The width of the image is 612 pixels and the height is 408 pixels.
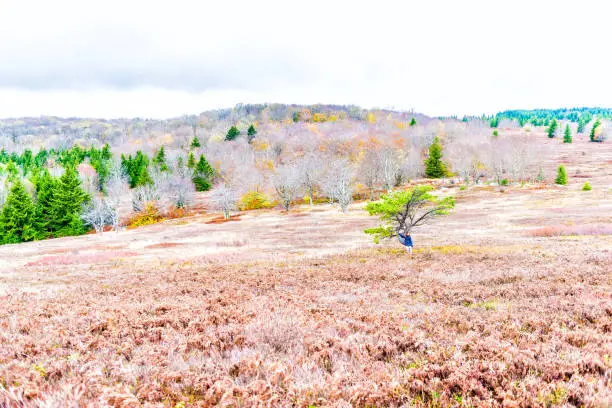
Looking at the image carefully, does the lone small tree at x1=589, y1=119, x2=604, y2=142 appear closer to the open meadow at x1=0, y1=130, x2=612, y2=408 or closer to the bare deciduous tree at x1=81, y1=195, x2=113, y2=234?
the open meadow at x1=0, y1=130, x2=612, y2=408

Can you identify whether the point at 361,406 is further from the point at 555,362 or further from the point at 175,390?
the point at 555,362

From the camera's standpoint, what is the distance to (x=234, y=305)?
9352 millimetres

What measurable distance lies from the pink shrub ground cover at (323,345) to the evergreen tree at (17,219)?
62234mm

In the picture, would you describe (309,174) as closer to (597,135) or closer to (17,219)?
(17,219)

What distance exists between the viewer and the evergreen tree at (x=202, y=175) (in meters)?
109

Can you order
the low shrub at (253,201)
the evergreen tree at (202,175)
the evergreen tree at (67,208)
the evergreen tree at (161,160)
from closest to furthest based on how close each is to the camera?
the evergreen tree at (67,208)
the low shrub at (253,201)
the evergreen tree at (202,175)
the evergreen tree at (161,160)

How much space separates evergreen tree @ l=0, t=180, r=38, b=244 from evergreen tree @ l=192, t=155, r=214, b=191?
4983 centimetres

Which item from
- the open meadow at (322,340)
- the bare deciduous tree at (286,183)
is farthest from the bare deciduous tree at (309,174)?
the open meadow at (322,340)

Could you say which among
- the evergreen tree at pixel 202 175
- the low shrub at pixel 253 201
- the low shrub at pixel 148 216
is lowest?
the low shrub at pixel 148 216

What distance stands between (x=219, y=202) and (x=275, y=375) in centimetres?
7299

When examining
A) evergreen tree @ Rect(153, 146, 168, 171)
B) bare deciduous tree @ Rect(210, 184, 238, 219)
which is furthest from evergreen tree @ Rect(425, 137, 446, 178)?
evergreen tree @ Rect(153, 146, 168, 171)

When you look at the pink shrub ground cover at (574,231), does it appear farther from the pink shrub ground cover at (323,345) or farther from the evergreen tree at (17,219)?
the evergreen tree at (17,219)

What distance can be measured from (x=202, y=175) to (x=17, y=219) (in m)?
56.3

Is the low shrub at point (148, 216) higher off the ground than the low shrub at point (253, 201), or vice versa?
the low shrub at point (253, 201)
